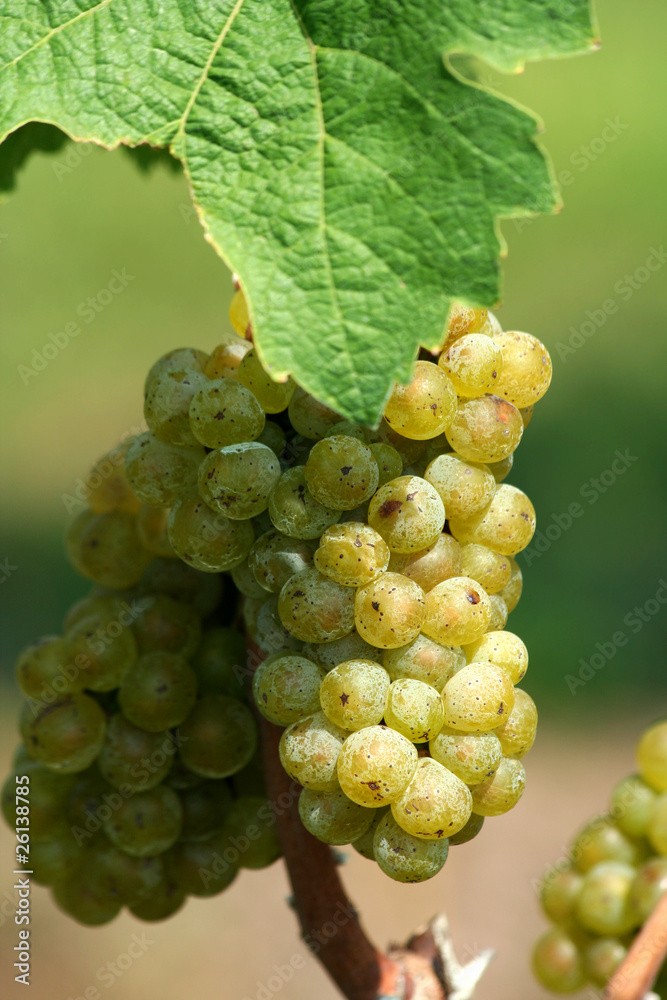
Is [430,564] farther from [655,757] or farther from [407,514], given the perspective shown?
[655,757]

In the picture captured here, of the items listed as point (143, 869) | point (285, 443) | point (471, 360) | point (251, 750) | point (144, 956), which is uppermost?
point (471, 360)

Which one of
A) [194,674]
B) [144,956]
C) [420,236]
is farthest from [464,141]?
[144,956]

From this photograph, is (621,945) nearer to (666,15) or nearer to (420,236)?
(420,236)

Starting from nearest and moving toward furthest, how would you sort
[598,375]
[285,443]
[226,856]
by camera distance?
[285,443] → [226,856] → [598,375]

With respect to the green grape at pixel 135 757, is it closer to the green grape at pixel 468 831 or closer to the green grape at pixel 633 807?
the green grape at pixel 468 831

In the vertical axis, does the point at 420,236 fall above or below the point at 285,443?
above

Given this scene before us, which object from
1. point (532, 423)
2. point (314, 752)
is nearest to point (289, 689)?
point (314, 752)
